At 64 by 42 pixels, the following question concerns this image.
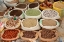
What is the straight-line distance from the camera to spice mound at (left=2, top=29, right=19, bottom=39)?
1630 mm

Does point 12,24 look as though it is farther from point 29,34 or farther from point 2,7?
point 2,7

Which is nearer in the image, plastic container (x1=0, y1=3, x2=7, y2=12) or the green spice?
the green spice

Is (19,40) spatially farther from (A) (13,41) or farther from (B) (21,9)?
(B) (21,9)

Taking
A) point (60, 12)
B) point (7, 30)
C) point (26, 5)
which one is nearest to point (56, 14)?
point (60, 12)

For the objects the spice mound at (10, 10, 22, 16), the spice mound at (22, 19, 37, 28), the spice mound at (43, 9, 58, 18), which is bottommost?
the spice mound at (22, 19, 37, 28)

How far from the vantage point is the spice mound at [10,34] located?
1630mm

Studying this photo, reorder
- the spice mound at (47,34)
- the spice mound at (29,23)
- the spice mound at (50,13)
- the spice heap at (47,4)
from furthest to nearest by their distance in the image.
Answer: the spice heap at (47,4), the spice mound at (50,13), the spice mound at (29,23), the spice mound at (47,34)

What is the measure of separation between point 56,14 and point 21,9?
434 mm

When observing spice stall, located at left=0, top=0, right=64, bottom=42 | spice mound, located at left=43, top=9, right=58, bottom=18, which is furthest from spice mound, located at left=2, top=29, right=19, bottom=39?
spice mound, located at left=43, top=9, right=58, bottom=18

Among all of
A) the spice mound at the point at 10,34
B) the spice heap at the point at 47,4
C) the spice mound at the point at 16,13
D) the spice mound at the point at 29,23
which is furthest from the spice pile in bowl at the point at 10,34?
the spice heap at the point at 47,4

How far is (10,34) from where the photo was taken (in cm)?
165

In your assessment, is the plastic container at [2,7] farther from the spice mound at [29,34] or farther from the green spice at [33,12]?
the spice mound at [29,34]

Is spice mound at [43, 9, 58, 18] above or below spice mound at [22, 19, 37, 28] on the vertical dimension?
above

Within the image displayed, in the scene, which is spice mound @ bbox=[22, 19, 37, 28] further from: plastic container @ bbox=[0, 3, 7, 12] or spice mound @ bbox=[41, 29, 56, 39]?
plastic container @ bbox=[0, 3, 7, 12]
